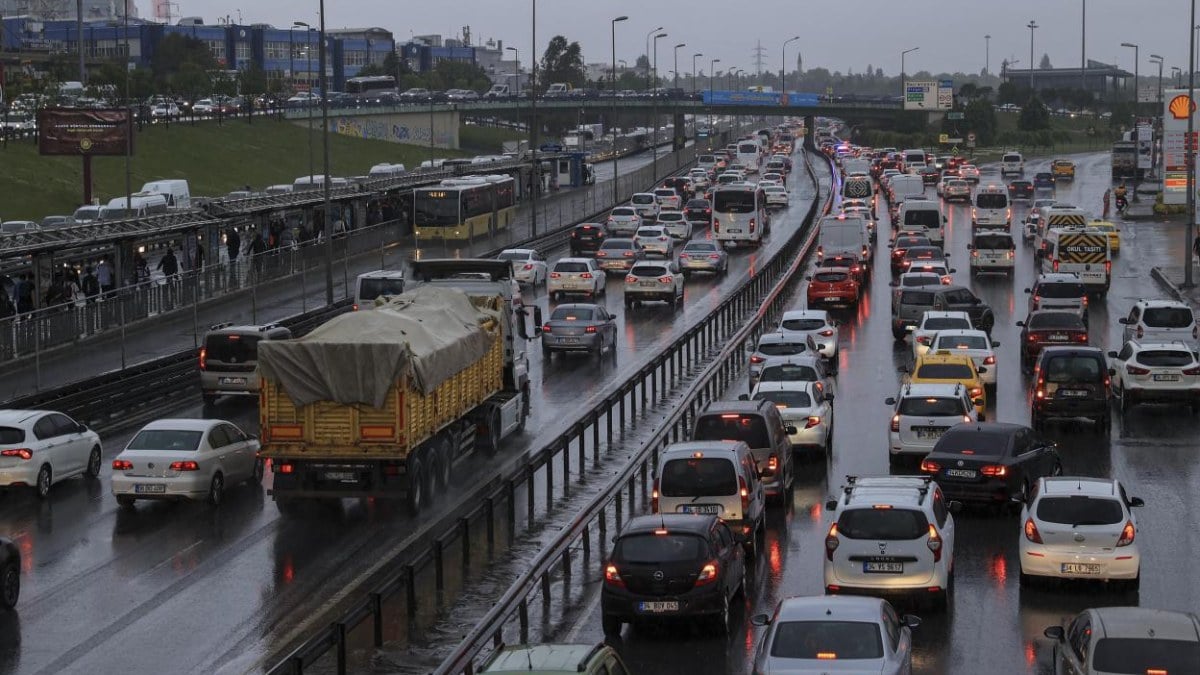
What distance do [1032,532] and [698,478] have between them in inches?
163

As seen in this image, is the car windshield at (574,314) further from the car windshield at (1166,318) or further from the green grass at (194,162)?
the green grass at (194,162)

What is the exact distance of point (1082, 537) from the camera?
20.0 meters

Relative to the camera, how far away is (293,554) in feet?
76.9

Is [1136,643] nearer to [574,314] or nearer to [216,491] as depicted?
[216,491]

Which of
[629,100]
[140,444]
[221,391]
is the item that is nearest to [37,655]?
[140,444]

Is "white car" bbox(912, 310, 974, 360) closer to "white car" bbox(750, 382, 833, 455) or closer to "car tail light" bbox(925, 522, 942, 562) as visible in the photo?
"white car" bbox(750, 382, 833, 455)

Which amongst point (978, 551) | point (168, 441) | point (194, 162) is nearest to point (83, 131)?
point (194, 162)

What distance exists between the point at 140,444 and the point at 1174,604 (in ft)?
49.6

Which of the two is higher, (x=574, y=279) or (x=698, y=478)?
(x=698, y=478)

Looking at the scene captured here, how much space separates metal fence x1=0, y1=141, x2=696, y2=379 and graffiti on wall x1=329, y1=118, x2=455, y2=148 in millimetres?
56678

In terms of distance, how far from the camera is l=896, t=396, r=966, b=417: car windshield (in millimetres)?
28703

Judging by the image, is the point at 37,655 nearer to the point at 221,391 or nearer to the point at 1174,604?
the point at 1174,604

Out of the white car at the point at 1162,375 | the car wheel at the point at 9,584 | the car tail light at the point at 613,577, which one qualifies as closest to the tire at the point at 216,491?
the car wheel at the point at 9,584

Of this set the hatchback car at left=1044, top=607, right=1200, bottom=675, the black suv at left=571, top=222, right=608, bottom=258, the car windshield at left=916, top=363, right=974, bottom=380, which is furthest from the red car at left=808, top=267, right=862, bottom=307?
the hatchback car at left=1044, top=607, right=1200, bottom=675
